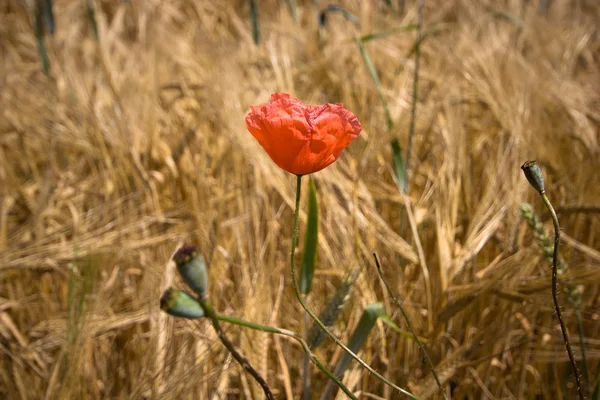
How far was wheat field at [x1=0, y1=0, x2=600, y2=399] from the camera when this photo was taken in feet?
2.42

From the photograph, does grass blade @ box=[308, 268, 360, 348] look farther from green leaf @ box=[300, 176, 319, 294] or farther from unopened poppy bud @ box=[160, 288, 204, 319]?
unopened poppy bud @ box=[160, 288, 204, 319]

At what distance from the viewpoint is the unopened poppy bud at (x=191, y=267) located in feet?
1.43

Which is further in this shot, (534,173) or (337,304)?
(337,304)

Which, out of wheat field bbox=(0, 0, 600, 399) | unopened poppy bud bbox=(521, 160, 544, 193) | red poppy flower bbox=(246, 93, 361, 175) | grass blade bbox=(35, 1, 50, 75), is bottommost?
wheat field bbox=(0, 0, 600, 399)

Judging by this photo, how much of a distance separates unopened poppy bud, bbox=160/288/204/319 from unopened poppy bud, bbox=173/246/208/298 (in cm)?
1

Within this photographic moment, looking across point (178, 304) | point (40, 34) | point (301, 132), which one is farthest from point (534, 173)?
point (40, 34)

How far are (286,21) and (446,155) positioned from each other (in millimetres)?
1156

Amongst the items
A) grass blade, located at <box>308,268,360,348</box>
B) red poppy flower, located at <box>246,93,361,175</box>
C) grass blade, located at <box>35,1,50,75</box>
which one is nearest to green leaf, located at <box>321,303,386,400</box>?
grass blade, located at <box>308,268,360,348</box>

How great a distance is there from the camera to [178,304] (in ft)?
1.41

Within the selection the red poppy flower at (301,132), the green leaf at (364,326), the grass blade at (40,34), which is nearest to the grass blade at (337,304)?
the green leaf at (364,326)

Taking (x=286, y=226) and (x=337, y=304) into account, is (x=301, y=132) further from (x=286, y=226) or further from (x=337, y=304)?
(x=286, y=226)

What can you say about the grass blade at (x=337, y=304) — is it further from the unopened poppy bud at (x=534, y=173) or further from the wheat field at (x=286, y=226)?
the unopened poppy bud at (x=534, y=173)

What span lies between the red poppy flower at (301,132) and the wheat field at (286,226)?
0.83ft

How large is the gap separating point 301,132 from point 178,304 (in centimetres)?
16
